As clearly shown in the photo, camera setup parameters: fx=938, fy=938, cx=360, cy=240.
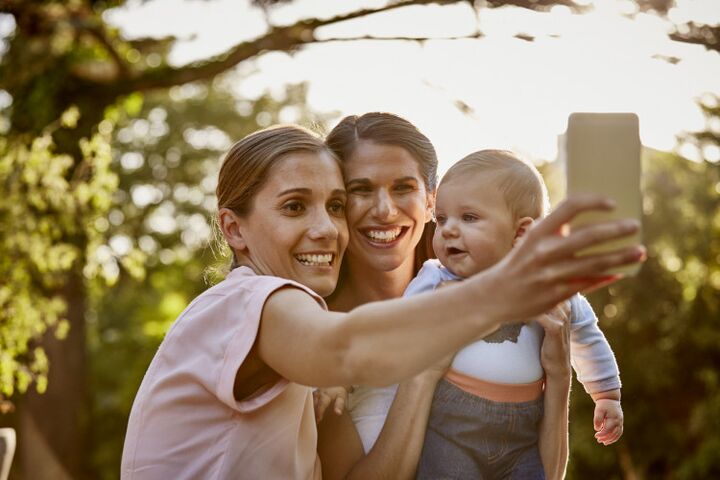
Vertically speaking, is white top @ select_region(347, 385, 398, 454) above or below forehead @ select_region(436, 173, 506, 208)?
below

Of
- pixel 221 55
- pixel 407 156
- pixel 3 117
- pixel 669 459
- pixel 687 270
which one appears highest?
pixel 407 156

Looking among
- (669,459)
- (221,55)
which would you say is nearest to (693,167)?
(669,459)

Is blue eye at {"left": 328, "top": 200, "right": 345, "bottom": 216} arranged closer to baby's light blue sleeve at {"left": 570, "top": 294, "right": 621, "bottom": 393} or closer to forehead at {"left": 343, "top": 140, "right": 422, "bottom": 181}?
forehead at {"left": 343, "top": 140, "right": 422, "bottom": 181}

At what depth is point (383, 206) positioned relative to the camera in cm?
302

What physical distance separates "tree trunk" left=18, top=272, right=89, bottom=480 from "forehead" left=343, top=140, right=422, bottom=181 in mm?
9189

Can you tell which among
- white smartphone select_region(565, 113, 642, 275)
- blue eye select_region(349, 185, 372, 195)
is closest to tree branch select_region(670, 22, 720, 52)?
blue eye select_region(349, 185, 372, 195)

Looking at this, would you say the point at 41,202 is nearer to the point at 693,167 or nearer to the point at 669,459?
the point at 693,167

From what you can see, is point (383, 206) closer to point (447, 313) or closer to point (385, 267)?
point (385, 267)

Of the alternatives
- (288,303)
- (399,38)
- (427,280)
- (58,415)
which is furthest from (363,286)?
(58,415)

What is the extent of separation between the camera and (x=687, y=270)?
1235 cm

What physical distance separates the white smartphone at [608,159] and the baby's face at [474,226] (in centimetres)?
106

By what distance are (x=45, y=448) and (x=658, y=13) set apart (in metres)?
9.90

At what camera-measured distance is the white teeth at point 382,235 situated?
10.1 ft

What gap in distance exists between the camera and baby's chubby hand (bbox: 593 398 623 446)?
2.79 m
